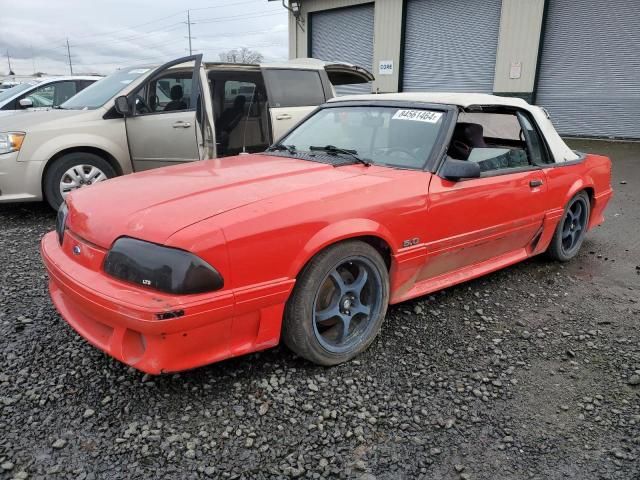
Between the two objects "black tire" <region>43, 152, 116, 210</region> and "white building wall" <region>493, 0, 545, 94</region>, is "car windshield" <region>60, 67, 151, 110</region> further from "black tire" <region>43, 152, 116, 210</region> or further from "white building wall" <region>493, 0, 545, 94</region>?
"white building wall" <region>493, 0, 545, 94</region>

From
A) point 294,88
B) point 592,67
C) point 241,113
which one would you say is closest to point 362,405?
point 241,113

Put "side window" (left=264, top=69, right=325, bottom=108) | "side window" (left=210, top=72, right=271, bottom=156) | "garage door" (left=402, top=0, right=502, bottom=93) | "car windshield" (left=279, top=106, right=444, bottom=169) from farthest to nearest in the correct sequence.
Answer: "garage door" (left=402, top=0, right=502, bottom=93) < "side window" (left=264, top=69, right=325, bottom=108) < "side window" (left=210, top=72, right=271, bottom=156) < "car windshield" (left=279, top=106, right=444, bottom=169)

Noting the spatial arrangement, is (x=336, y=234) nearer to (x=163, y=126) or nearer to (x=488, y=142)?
(x=488, y=142)

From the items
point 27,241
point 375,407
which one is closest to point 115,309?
point 375,407

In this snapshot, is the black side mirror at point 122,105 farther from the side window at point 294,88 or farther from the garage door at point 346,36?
the garage door at point 346,36

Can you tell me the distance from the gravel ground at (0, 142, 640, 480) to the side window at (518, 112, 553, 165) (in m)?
1.25

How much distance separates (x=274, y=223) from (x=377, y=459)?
3.60ft

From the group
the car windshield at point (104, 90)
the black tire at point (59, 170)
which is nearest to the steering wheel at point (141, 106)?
the car windshield at point (104, 90)

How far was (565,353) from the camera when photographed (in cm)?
292

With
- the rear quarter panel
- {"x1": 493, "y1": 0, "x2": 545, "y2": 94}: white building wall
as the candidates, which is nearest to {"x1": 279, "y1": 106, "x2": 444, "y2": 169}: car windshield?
the rear quarter panel

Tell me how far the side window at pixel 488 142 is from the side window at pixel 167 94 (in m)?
3.36

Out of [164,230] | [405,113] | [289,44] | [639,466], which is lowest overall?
[639,466]

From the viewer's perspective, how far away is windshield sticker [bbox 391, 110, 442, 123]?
10.9ft

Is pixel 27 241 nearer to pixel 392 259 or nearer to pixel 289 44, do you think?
pixel 392 259
